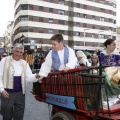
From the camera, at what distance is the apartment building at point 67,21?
63.1 m

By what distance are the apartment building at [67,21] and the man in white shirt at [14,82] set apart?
Answer: 179ft

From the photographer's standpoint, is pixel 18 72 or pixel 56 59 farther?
pixel 18 72

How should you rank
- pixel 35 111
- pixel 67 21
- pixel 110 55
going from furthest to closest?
pixel 67 21
pixel 35 111
pixel 110 55

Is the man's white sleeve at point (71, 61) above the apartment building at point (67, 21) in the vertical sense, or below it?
below

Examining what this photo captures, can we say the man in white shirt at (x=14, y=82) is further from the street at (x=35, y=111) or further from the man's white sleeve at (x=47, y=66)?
the street at (x=35, y=111)

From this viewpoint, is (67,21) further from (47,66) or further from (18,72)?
(47,66)

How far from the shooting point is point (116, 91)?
13.0 feet

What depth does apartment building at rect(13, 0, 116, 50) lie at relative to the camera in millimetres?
63125

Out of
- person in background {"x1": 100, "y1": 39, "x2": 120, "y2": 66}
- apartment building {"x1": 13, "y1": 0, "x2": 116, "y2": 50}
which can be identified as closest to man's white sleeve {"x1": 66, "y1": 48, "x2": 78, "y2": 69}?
person in background {"x1": 100, "y1": 39, "x2": 120, "y2": 66}

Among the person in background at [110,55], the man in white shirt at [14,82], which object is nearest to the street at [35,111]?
the man in white shirt at [14,82]

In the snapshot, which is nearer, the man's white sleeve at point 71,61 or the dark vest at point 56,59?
Result: the man's white sleeve at point 71,61

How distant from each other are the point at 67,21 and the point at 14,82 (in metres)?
66.6

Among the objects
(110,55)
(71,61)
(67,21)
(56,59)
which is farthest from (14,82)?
(67,21)

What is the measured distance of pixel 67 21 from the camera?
7056 cm
